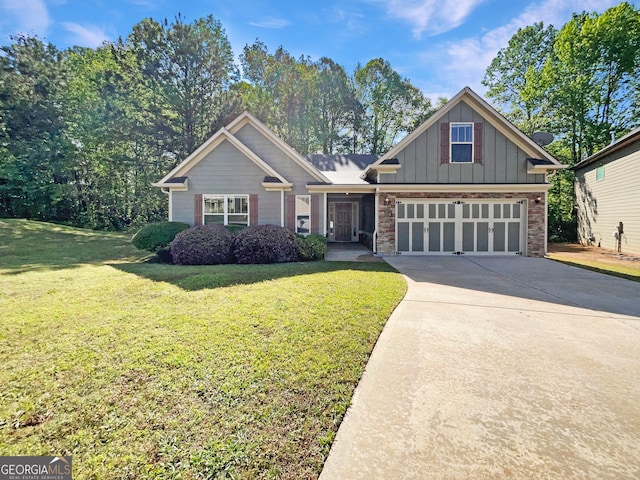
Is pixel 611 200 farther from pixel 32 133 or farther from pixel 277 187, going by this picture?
pixel 32 133

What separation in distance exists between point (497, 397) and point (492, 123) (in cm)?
1244

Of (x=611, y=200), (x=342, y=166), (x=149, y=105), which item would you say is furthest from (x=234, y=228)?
(x=611, y=200)

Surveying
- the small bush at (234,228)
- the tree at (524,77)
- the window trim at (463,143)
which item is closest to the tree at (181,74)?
the small bush at (234,228)

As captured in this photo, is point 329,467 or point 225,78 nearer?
point 329,467

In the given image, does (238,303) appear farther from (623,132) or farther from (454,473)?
(623,132)

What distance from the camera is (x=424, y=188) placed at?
12.5 metres

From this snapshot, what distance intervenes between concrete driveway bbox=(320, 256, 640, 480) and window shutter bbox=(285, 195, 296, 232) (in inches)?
330

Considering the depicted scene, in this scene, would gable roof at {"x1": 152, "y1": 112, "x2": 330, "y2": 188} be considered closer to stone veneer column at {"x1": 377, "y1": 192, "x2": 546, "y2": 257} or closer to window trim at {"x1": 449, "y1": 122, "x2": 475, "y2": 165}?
stone veneer column at {"x1": 377, "y1": 192, "x2": 546, "y2": 257}

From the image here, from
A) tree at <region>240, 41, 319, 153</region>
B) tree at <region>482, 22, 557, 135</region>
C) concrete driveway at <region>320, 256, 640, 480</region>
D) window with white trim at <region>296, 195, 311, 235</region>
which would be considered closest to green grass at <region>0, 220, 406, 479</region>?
concrete driveway at <region>320, 256, 640, 480</region>

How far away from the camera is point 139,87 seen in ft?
75.0

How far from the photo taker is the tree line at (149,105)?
867 inches

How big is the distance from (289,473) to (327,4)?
1324 centimetres

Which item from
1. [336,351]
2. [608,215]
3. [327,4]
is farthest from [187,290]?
[608,215]

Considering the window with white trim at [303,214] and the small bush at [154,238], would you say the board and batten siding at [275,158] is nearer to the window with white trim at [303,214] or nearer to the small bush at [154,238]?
the window with white trim at [303,214]
